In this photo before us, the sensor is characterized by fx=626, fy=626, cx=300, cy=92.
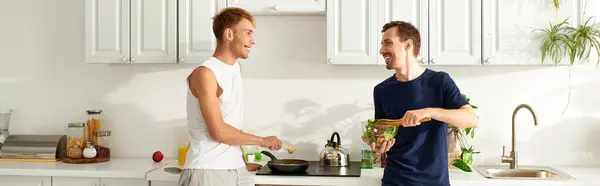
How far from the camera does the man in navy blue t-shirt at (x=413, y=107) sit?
2.71 metres

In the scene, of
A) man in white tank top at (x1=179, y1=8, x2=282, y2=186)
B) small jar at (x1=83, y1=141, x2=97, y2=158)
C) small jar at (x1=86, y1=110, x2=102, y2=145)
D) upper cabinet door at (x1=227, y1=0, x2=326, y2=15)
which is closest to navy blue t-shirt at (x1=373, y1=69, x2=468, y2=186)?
man in white tank top at (x1=179, y1=8, x2=282, y2=186)

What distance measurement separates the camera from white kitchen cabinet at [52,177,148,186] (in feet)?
11.2

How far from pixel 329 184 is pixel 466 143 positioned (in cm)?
101

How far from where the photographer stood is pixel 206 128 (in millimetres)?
2697

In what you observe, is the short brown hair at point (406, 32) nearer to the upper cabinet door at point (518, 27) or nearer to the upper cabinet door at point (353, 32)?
the upper cabinet door at point (353, 32)

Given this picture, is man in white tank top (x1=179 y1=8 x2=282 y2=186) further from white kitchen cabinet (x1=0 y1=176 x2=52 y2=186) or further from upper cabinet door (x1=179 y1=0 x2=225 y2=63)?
white kitchen cabinet (x1=0 y1=176 x2=52 y2=186)

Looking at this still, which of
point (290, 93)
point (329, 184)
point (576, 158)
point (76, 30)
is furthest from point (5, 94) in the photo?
point (576, 158)

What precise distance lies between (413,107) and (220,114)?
33.1 inches

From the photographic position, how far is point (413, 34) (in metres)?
2.81

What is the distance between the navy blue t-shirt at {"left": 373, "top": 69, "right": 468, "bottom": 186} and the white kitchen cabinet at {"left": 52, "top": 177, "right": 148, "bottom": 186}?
4.68 ft

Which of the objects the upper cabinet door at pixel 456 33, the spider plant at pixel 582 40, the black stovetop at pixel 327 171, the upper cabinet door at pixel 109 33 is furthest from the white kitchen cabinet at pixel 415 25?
the upper cabinet door at pixel 109 33

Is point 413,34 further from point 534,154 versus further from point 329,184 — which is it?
point 534,154

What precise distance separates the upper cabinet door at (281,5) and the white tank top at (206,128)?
32.9 inches

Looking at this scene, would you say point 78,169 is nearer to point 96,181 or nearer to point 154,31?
point 96,181
